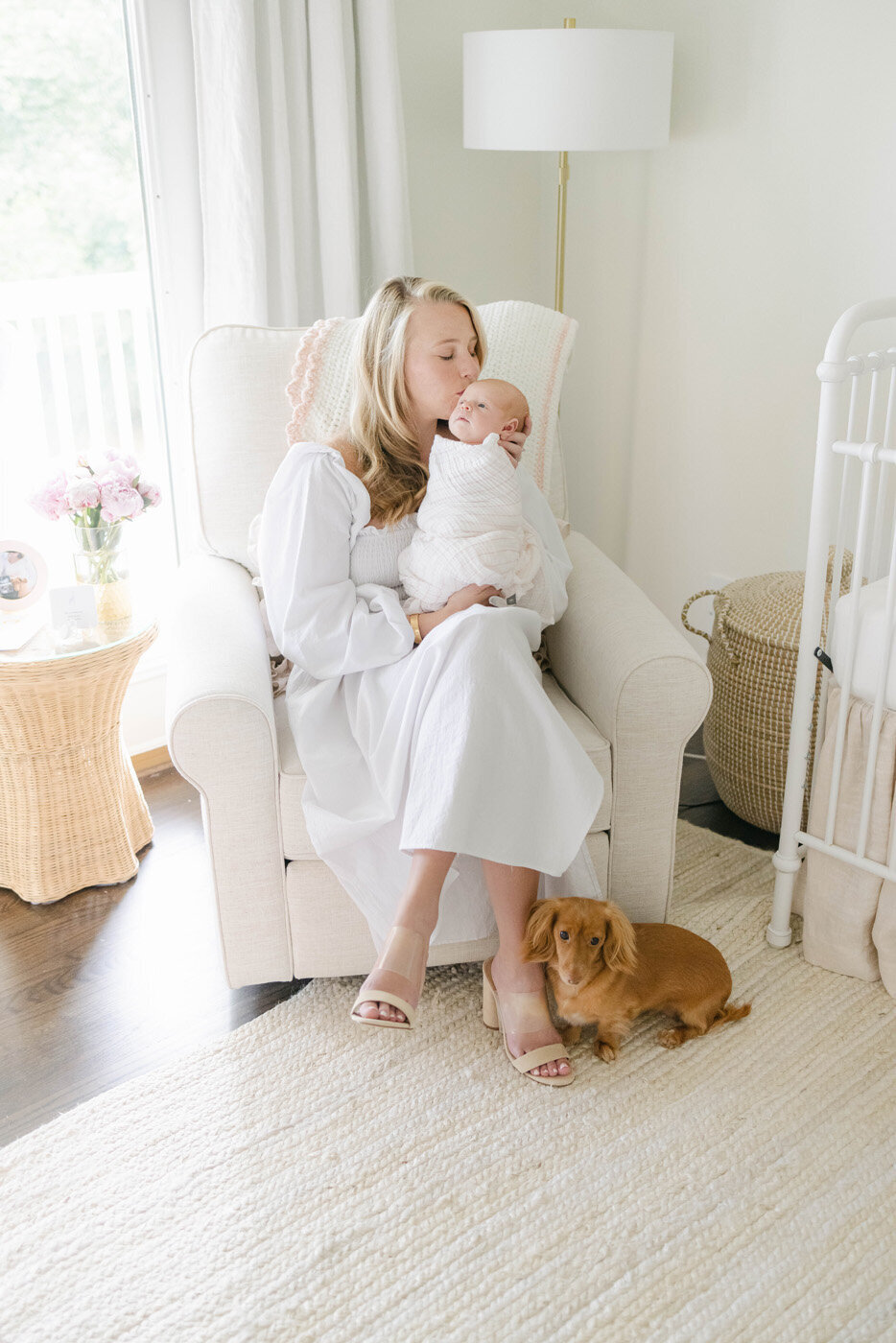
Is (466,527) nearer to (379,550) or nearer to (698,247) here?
(379,550)

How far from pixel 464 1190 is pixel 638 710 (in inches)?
27.2

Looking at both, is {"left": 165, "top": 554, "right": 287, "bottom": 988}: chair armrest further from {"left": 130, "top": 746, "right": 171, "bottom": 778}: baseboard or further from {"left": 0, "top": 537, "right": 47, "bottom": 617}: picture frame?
{"left": 130, "top": 746, "right": 171, "bottom": 778}: baseboard

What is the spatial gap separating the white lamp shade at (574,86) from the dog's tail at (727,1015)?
1658 millimetres

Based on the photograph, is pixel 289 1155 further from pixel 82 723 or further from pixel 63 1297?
pixel 82 723

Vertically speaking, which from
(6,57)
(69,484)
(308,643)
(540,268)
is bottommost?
(308,643)

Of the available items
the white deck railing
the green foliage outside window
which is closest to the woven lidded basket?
the white deck railing

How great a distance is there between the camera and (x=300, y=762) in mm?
1641

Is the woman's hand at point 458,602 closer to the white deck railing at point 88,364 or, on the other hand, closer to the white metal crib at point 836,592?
the white metal crib at point 836,592

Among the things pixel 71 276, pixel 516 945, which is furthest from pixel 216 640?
pixel 71 276

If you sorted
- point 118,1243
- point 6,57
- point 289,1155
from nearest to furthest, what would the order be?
point 118,1243
point 289,1155
point 6,57

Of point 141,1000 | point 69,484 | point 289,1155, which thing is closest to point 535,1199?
point 289,1155

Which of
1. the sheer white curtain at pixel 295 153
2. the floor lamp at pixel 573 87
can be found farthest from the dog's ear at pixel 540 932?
the floor lamp at pixel 573 87

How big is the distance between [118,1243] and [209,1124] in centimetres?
21

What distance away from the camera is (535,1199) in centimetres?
142
